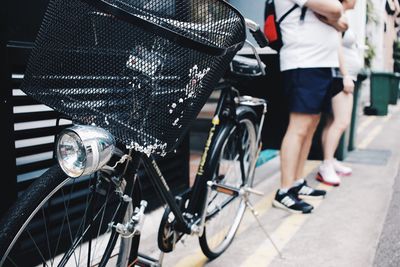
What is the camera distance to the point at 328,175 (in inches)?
195

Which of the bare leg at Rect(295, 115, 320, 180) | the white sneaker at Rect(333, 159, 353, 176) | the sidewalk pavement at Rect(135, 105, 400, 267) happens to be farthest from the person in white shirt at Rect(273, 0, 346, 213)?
the white sneaker at Rect(333, 159, 353, 176)

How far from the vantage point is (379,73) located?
1105cm

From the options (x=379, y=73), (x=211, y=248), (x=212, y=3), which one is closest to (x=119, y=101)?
(x=212, y=3)

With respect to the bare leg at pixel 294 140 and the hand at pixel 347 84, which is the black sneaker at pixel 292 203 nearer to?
the bare leg at pixel 294 140

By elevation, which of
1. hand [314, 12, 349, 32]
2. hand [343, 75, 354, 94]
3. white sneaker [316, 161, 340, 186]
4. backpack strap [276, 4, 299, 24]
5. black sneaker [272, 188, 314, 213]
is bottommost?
white sneaker [316, 161, 340, 186]

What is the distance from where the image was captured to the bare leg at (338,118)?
193 inches

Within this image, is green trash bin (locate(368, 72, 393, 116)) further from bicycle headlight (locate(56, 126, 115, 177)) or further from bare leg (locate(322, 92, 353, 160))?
bicycle headlight (locate(56, 126, 115, 177))

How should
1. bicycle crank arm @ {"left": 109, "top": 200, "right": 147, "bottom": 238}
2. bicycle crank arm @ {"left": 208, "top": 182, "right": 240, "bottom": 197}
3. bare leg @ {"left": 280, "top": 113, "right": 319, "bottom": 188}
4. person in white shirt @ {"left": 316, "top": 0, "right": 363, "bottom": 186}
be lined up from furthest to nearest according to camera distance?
person in white shirt @ {"left": 316, "top": 0, "right": 363, "bottom": 186} → bare leg @ {"left": 280, "top": 113, "right": 319, "bottom": 188} → bicycle crank arm @ {"left": 208, "top": 182, "right": 240, "bottom": 197} → bicycle crank arm @ {"left": 109, "top": 200, "right": 147, "bottom": 238}

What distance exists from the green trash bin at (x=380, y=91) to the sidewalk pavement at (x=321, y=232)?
6222 mm

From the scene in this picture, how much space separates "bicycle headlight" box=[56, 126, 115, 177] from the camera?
58.0 inches

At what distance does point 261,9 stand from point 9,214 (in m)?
4.47

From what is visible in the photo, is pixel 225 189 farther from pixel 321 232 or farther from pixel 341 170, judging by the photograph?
pixel 341 170

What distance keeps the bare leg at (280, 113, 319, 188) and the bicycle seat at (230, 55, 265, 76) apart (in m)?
1.14

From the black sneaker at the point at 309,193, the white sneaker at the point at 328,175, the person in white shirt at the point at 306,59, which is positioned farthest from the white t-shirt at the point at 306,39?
the white sneaker at the point at 328,175
